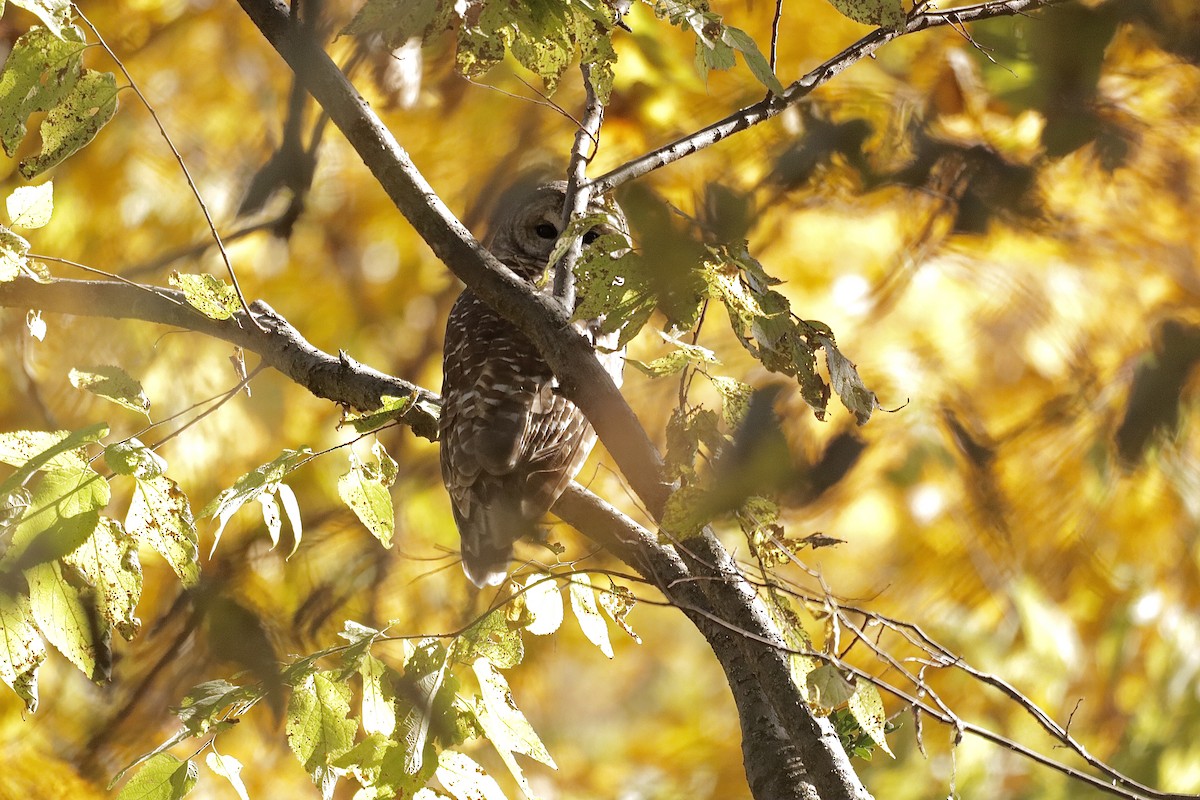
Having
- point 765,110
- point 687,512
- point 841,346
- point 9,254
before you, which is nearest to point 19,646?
point 9,254

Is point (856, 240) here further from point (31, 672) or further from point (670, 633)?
point (31, 672)

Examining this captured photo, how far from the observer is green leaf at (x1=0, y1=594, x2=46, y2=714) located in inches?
19.4

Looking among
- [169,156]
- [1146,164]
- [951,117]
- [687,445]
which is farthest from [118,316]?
[1146,164]

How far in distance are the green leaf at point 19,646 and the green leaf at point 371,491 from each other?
0.66ft

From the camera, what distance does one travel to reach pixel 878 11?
0.44 m

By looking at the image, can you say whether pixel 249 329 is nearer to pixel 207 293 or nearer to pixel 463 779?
pixel 207 293

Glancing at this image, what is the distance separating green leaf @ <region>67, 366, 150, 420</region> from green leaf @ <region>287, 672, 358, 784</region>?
19 centimetres

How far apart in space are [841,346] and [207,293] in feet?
2.90

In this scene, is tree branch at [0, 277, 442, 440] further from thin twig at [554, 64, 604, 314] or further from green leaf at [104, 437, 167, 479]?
green leaf at [104, 437, 167, 479]

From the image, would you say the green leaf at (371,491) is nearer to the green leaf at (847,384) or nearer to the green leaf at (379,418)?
the green leaf at (379,418)

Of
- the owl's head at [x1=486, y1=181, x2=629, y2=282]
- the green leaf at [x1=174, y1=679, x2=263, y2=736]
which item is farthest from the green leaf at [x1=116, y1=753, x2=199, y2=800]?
the owl's head at [x1=486, y1=181, x2=629, y2=282]

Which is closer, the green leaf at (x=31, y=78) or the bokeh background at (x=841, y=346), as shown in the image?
the green leaf at (x=31, y=78)

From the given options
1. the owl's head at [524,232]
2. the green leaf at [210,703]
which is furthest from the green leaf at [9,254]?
the owl's head at [524,232]

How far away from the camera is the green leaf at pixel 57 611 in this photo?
499mm
